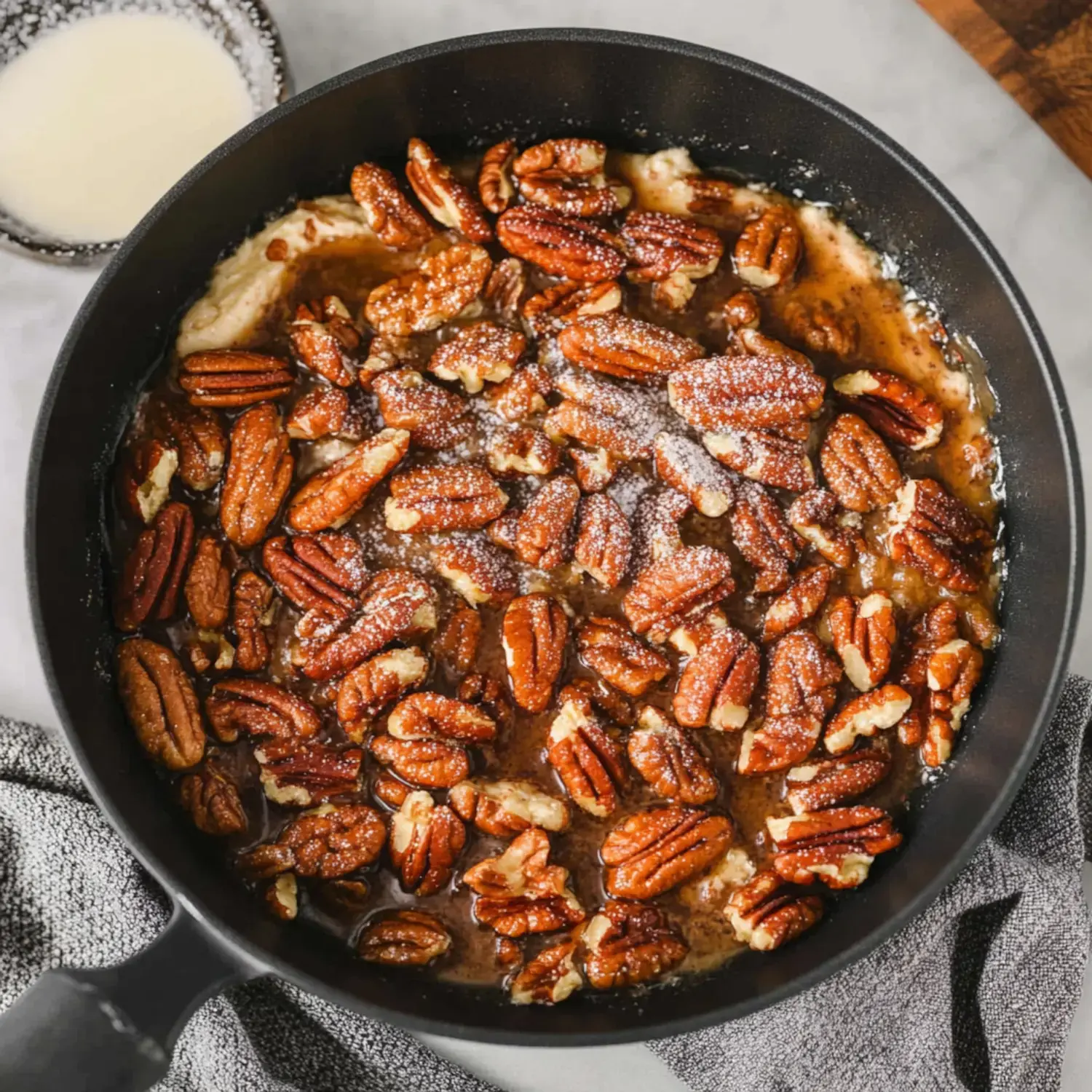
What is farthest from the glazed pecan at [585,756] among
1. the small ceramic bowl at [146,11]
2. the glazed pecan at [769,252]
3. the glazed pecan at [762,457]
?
the small ceramic bowl at [146,11]

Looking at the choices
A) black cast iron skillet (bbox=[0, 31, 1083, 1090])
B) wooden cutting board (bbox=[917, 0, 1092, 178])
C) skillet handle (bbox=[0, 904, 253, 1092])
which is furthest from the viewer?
wooden cutting board (bbox=[917, 0, 1092, 178])

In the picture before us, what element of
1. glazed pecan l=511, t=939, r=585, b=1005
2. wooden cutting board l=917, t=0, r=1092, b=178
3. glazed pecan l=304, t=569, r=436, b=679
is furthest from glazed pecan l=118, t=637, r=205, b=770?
wooden cutting board l=917, t=0, r=1092, b=178

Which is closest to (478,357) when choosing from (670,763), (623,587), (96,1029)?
(623,587)

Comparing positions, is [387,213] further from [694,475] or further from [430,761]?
[430,761]

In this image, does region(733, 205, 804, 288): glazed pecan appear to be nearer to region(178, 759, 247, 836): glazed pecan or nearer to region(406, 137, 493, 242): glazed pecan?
region(406, 137, 493, 242): glazed pecan

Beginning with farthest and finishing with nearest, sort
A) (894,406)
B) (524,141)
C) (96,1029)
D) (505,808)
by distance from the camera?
(524,141), (894,406), (505,808), (96,1029)

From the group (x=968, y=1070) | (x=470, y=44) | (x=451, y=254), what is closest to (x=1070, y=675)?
(x=968, y=1070)

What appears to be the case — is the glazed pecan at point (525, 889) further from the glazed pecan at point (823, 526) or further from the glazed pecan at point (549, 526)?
the glazed pecan at point (823, 526)
